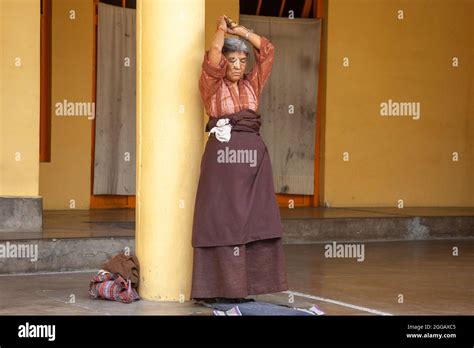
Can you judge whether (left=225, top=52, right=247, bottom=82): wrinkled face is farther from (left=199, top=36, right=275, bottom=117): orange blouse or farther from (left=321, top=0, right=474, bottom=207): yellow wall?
(left=321, top=0, right=474, bottom=207): yellow wall

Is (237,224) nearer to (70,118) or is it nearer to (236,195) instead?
(236,195)

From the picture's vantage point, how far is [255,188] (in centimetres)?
722

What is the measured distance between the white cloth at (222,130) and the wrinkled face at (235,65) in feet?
0.99

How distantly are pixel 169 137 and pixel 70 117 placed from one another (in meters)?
5.45

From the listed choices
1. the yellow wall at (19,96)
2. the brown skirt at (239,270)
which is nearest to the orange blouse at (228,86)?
the brown skirt at (239,270)

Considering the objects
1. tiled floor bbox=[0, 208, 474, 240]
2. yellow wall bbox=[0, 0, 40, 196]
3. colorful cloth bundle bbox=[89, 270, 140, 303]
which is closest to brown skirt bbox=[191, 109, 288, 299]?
colorful cloth bundle bbox=[89, 270, 140, 303]

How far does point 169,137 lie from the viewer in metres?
7.48

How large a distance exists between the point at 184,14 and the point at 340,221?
16.4 feet

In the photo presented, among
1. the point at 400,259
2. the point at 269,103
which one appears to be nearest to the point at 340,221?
the point at 400,259

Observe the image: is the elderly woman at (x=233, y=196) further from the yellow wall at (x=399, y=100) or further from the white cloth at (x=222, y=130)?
the yellow wall at (x=399, y=100)

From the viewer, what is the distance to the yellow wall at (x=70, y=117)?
41.3ft

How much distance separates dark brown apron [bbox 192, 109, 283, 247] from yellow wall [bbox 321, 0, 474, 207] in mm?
6936

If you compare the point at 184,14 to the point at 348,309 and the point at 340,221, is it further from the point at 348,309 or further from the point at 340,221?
the point at 340,221
